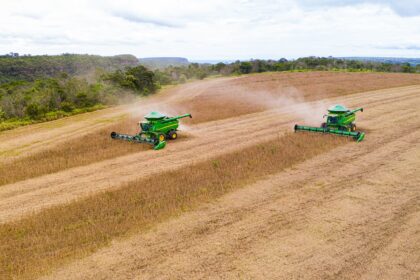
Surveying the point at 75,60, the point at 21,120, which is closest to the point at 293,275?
the point at 21,120

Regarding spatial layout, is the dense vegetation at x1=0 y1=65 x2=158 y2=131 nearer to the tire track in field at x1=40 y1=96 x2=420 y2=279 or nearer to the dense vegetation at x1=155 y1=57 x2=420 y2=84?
the tire track in field at x1=40 y1=96 x2=420 y2=279

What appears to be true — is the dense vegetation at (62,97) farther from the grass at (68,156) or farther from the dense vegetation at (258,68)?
the dense vegetation at (258,68)

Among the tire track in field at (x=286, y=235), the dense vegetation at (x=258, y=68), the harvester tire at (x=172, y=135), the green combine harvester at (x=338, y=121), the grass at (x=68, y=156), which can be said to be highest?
the dense vegetation at (x=258, y=68)

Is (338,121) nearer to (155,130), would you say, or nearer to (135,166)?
(155,130)

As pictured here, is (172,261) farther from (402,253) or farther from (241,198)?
(402,253)

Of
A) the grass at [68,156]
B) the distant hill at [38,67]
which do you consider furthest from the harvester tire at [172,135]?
the distant hill at [38,67]

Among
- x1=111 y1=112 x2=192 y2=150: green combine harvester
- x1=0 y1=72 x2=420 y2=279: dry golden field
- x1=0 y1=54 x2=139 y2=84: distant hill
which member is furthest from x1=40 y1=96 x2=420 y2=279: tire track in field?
x1=0 y1=54 x2=139 y2=84: distant hill
